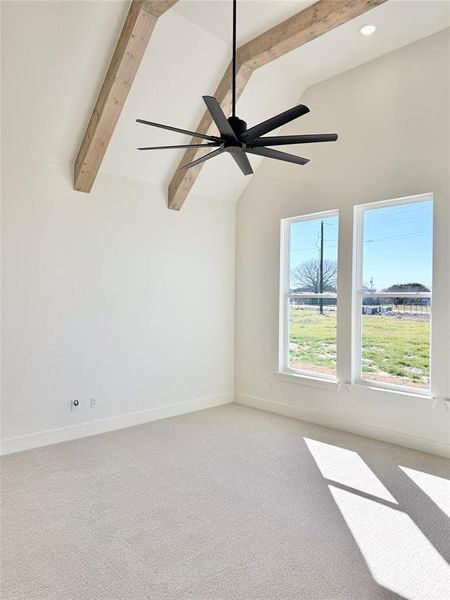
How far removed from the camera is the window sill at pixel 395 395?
152 inches

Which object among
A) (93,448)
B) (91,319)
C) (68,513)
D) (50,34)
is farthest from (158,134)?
(68,513)

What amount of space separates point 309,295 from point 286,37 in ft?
9.08

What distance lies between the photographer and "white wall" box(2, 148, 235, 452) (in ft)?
12.8

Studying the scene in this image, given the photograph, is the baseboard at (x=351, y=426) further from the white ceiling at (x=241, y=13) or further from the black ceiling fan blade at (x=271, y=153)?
the white ceiling at (x=241, y=13)

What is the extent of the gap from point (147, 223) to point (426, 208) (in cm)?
310

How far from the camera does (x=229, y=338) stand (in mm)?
5805

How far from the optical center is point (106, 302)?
4.53 metres

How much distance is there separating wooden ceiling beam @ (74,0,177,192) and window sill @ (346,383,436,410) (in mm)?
3649

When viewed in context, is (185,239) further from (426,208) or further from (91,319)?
(426,208)

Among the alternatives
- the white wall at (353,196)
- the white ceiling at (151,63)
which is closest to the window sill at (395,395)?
the white wall at (353,196)

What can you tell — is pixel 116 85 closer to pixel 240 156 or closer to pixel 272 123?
pixel 240 156

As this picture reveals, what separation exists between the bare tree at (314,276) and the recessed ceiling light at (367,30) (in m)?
2.31

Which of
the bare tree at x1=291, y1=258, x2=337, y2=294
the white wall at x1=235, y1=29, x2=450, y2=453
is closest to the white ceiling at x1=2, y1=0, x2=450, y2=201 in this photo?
the white wall at x1=235, y1=29, x2=450, y2=453

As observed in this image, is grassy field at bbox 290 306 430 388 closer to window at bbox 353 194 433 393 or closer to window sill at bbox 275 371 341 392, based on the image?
window at bbox 353 194 433 393
